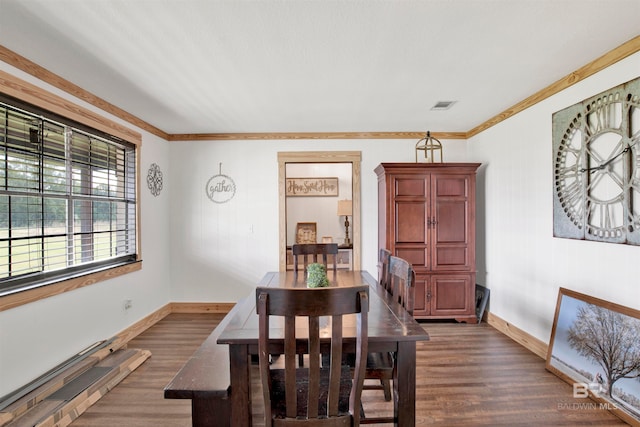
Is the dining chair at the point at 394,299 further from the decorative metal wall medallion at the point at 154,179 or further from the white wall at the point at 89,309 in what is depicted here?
the decorative metal wall medallion at the point at 154,179

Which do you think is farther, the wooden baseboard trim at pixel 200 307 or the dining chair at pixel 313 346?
the wooden baseboard trim at pixel 200 307

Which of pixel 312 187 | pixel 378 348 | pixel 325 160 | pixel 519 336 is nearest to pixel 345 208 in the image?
pixel 312 187

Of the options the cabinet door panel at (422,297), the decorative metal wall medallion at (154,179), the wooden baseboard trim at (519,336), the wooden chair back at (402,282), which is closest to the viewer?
the wooden chair back at (402,282)

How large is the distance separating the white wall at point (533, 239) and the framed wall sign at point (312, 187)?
A: 2.95 metres

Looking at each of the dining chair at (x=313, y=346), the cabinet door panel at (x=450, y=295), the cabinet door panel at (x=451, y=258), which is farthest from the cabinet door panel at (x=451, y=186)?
the dining chair at (x=313, y=346)

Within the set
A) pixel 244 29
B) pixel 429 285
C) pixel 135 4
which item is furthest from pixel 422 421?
pixel 135 4

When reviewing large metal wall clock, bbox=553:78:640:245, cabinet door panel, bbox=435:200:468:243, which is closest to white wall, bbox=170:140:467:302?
cabinet door panel, bbox=435:200:468:243

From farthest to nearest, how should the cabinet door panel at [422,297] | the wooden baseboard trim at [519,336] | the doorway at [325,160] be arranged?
the doorway at [325,160] < the cabinet door panel at [422,297] < the wooden baseboard trim at [519,336]

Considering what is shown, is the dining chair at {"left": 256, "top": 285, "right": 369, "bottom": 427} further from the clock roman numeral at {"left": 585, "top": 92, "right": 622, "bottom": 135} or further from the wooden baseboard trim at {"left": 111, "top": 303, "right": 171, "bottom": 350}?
the wooden baseboard trim at {"left": 111, "top": 303, "right": 171, "bottom": 350}

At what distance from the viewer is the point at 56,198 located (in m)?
2.46

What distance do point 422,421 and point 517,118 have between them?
2.94 m

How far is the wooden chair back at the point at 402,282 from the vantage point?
6.15 ft

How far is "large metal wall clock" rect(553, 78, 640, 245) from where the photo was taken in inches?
81.5

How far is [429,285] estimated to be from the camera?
12.2 ft
